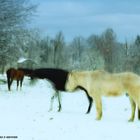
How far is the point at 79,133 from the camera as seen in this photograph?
1301 centimetres

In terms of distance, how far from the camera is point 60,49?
124 meters

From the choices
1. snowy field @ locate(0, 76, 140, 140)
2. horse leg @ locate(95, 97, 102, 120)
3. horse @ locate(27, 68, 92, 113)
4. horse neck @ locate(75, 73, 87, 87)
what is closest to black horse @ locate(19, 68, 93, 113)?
horse @ locate(27, 68, 92, 113)

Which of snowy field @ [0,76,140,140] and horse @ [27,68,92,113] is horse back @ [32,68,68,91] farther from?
snowy field @ [0,76,140,140]

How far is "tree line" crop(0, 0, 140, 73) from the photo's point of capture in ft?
120

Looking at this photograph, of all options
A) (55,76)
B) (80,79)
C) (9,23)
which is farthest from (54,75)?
(9,23)

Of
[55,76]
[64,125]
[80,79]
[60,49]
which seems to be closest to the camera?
[64,125]

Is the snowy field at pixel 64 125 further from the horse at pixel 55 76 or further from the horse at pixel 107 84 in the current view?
the horse at pixel 55 76

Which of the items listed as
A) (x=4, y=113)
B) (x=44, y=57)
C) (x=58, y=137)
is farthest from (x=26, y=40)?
(x=44, y=57)

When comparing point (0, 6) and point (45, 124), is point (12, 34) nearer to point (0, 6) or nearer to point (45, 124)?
point (0, 6)

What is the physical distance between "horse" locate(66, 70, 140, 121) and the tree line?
19797mm

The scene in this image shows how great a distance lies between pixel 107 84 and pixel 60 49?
354 feet

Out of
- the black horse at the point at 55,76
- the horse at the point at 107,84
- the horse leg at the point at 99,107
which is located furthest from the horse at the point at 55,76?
the horse leg at the point at 99,107

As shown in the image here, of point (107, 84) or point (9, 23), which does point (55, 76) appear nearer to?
point (107, 84)

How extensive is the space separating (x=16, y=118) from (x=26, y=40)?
23102mm
